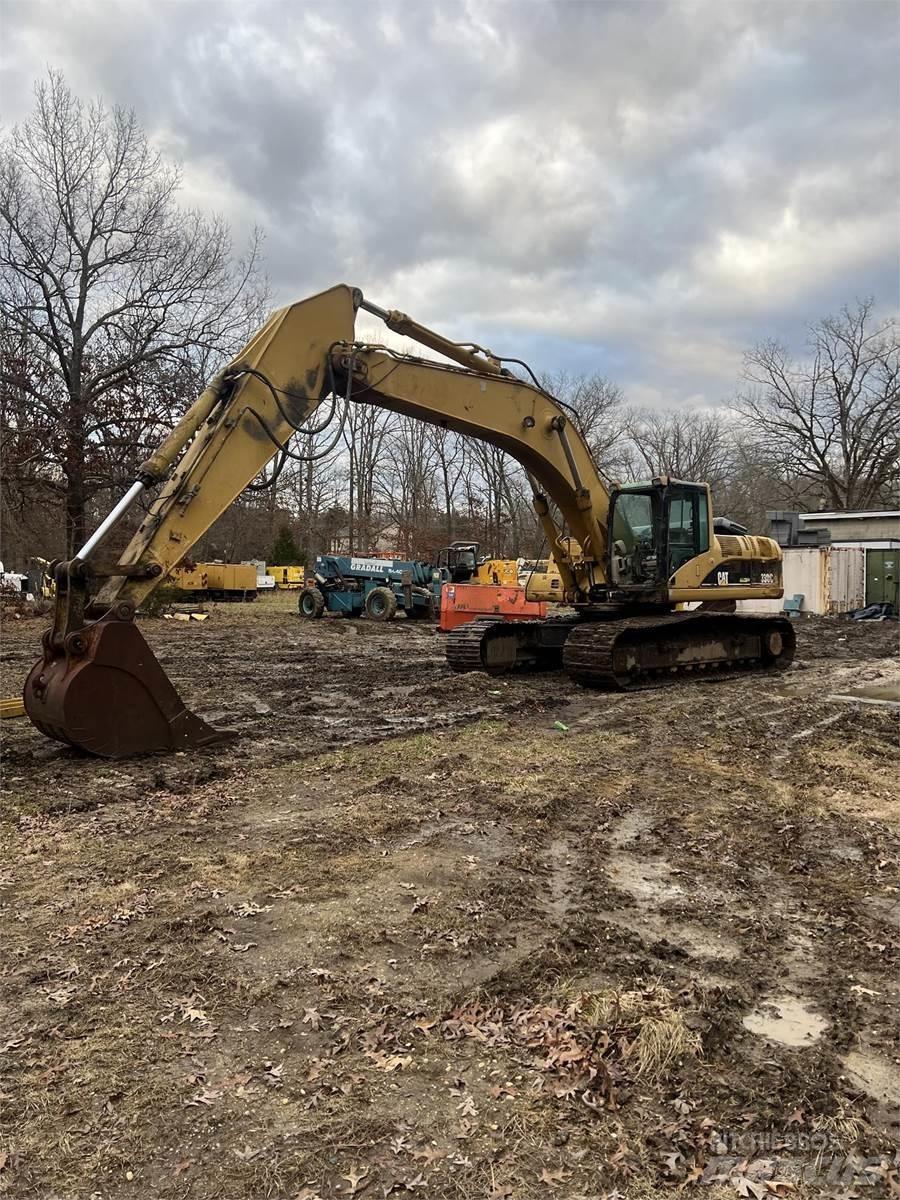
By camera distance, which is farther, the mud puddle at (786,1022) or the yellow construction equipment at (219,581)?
the yellow construction equipment at (219,581)

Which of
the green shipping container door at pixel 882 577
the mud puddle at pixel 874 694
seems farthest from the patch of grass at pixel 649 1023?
the green shipping container door at pixel 882 577

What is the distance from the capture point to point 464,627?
12.2 m

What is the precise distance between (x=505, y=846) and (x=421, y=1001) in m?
1.89

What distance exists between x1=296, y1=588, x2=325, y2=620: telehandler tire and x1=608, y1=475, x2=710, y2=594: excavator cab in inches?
532

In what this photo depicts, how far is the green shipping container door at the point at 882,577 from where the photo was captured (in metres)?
27.2

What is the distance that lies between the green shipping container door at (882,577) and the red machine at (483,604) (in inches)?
660

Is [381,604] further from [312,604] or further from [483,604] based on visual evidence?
[483,604]

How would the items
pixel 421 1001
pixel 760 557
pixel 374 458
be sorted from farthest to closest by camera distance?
pixel 374 458, pixel 760 557, pixel 421 1001

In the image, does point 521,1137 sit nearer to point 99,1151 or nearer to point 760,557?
point 99,1151

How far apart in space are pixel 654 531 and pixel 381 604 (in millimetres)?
12711

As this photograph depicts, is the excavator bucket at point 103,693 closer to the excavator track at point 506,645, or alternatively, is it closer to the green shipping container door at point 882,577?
the excavator track at point 506,645

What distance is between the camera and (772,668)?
1321 centimetres

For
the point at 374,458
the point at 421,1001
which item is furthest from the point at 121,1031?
the point at 374,458

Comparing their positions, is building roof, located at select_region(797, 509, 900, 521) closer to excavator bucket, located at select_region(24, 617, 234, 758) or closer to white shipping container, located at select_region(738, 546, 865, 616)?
white shipping container, located at select_region(738, 546, 865, 616)
